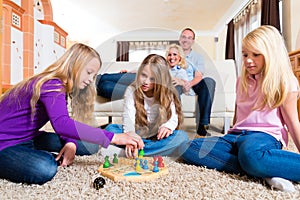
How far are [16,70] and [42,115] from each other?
8.06 ft

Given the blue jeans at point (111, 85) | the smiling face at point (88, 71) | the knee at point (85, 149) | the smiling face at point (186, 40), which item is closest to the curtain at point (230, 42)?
the smiling face at point (186, 40)

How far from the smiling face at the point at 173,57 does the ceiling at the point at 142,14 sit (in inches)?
108

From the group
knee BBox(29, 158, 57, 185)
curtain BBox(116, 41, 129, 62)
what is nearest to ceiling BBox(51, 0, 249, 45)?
curtain BBox(116, 41, 129, 62)

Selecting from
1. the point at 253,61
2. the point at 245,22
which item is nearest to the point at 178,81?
the point at 253,61

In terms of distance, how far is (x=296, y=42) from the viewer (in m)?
2.62

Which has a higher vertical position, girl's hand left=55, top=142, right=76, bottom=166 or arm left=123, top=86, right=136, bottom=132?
arm left=123, top=86, right=136, bottom=132

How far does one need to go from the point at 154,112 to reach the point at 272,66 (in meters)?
0.50

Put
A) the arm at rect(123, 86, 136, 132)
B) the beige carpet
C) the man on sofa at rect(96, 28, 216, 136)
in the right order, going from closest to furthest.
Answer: the beige carpet → the arm at rect(123, 86, 136, 132) → the man on sofa at rect(96, 28, 216, 136)

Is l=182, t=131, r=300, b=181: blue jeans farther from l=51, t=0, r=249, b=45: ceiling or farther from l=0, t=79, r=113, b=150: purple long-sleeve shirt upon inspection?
l=51, t=0, r=249, b=45: ceiling

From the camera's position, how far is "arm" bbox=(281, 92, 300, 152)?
86 centimetres

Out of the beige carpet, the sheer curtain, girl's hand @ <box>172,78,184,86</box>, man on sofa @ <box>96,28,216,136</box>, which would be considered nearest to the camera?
the beige carpet

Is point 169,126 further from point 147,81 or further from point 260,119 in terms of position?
point 260,119

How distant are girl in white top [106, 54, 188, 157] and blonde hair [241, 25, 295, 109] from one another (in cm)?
36

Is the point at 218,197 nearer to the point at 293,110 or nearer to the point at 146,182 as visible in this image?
the point at 146,182
